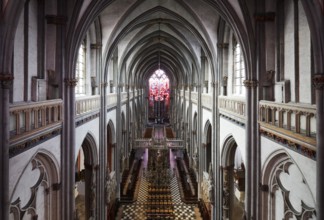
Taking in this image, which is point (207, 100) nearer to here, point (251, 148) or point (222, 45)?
point (222, 45)

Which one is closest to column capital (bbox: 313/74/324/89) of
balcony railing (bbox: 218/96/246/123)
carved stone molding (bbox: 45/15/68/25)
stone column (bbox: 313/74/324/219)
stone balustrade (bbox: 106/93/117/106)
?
stone column (bbox: 313/74/324/219)

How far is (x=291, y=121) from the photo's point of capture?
28.9ft

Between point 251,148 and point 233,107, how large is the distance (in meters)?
3.11

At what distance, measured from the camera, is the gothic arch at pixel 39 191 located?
328 inches

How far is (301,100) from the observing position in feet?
30.1

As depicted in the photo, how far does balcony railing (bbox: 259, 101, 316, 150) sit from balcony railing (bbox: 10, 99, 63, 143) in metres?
6.86

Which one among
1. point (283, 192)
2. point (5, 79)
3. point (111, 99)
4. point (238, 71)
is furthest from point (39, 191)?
point (111, 99)

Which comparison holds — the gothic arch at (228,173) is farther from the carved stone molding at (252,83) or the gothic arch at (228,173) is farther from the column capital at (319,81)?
the column capital at (319,81)

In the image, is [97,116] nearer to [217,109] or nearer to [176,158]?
[217,109]

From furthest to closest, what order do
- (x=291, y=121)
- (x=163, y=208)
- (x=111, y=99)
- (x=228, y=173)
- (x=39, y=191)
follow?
(x=111, y=99), (x=163, y=208), (x=228, y=173), (x=39, y=191), (x=291, y=121)

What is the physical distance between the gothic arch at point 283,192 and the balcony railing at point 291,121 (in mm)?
746

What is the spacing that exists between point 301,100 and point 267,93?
2.25m

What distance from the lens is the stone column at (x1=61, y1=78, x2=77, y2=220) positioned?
11.0 m

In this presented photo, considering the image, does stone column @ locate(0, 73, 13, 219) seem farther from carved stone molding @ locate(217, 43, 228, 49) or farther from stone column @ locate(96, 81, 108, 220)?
carved stone molding @ locate(217, 43, 228, 49)
